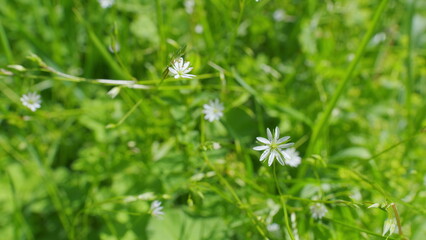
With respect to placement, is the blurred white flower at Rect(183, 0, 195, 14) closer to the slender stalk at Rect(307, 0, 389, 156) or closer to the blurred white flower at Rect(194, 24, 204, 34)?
the blurred white flower at Rect(194, 24, 204, 34)

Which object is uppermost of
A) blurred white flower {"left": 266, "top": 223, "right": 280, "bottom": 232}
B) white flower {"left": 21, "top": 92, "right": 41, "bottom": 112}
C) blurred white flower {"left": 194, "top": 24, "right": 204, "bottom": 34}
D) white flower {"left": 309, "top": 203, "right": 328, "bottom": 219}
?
blurred white flower {"left": 194, "top": 24, "right": 204, "bottom": 34}

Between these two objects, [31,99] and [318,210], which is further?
[31,99]

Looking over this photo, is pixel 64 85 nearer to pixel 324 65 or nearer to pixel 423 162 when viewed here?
pixel 324 65

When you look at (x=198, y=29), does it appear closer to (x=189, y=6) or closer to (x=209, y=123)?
(x=189, y=6)

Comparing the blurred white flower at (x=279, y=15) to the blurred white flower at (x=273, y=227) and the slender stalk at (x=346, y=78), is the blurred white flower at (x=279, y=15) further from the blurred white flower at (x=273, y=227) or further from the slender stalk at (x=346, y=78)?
the blurred white flower at (x=273, y=227)

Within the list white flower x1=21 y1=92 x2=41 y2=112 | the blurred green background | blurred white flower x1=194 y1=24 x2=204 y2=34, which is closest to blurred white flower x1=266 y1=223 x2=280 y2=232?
the blurred green background

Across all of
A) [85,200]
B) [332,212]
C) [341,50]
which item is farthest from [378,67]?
[85,200]

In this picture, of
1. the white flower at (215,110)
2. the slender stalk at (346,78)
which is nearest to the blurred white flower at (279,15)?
the slender stalk at (346,78)

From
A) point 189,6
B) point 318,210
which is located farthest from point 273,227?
point 189,6
